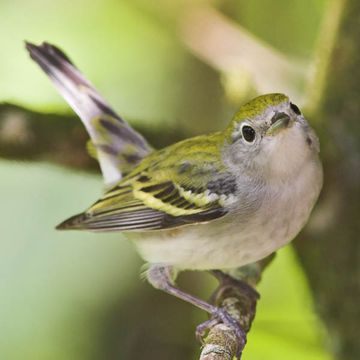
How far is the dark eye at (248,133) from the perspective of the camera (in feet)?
8.64

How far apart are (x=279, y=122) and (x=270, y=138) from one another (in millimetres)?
88

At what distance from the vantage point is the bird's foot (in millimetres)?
2477

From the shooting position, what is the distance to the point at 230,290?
2.88 m

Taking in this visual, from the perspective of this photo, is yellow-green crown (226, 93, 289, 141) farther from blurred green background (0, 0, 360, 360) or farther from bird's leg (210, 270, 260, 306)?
blurred green background (0, 0, 360, 360)

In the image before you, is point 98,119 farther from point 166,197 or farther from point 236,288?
point 236,288

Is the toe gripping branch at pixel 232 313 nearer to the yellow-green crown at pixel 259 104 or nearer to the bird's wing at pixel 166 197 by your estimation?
the bird's wing at pixel 166 197

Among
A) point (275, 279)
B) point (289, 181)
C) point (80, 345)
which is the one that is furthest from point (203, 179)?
point (80, 345)

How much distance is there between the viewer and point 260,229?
105 inches

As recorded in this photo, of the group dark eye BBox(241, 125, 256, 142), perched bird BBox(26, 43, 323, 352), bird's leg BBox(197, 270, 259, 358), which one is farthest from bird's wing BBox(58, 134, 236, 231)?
bird's leg BBox(197, 270, 259, 358)

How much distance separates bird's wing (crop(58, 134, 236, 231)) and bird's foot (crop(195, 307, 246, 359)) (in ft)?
0.99

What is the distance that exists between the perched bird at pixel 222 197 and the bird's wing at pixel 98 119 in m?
0.16

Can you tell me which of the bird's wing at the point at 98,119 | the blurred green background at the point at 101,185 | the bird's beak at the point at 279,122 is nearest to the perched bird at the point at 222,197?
the bird's beak at the point at 279,122

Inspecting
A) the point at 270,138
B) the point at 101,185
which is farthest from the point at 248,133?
the point at 101,185

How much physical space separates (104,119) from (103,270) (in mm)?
1311
